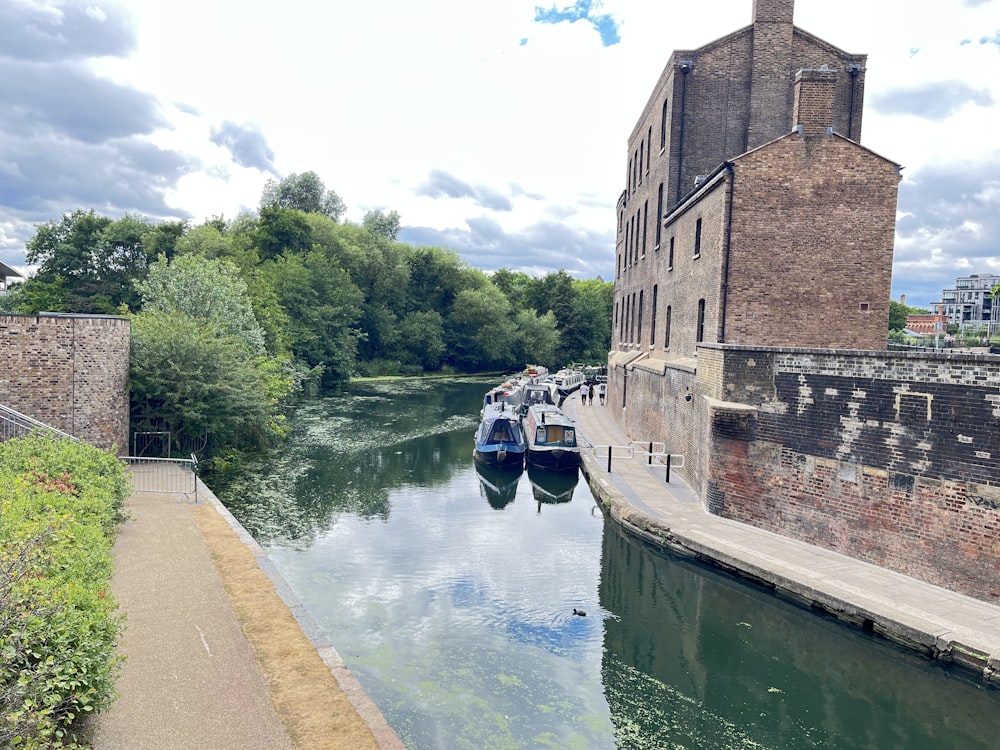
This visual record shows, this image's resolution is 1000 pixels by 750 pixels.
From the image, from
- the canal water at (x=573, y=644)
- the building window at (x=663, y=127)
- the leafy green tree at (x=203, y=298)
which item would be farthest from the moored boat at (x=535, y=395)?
the canal water at (x=573, y=644)

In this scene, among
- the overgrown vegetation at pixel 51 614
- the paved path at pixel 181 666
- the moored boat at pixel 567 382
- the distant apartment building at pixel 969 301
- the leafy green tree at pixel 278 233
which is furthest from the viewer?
the distant apartment building at pixel 969 301

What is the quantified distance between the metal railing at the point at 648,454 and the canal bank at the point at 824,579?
1.02 metres

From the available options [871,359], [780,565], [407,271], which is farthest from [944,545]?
[407,271]

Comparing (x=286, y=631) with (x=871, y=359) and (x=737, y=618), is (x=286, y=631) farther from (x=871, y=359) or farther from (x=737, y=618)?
(x=871, y=359)

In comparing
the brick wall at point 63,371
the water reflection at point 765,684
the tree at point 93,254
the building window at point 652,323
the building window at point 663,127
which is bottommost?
the water reflection at point 765,684

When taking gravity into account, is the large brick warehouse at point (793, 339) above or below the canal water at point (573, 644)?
above

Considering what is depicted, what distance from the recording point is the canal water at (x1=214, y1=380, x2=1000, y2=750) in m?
7.88

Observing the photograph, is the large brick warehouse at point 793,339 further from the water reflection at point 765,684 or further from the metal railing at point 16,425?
the metal railing at point 16,425

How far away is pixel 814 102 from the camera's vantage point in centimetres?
1522

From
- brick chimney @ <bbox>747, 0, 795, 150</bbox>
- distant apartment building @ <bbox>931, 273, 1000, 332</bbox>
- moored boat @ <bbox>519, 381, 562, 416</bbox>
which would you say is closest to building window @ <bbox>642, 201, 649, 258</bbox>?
brick chimney @ <bbox>747, 0, 795, 150</bbox>

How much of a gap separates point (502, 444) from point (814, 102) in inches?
497

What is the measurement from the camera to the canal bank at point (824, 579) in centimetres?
873

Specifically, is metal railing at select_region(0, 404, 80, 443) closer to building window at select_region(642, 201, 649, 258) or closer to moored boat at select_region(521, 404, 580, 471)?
moored boat at select_region(521, 404, 580, 471)

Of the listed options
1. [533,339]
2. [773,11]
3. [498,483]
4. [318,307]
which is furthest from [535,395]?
[533,339]
